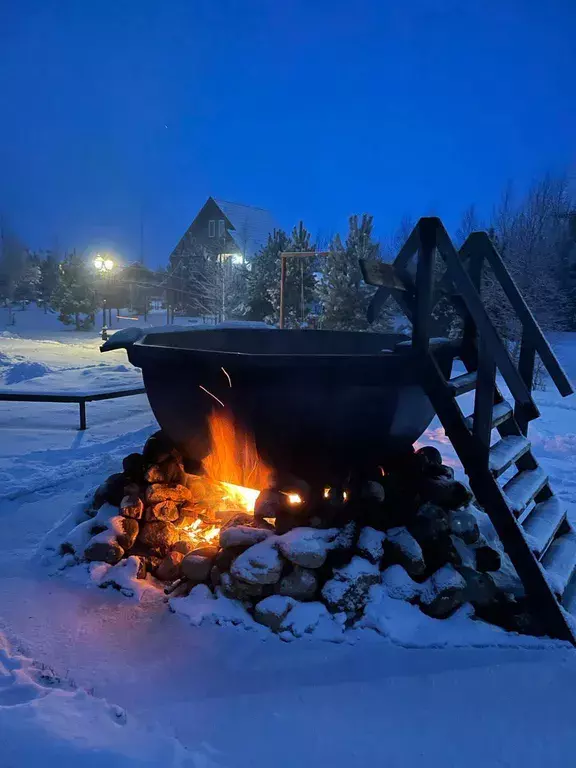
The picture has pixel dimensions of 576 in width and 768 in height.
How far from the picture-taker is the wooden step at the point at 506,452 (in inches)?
106

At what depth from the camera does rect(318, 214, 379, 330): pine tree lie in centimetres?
1575

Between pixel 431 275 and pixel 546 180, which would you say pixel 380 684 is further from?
pixel 546 180

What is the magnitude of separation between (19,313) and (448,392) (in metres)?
38.1

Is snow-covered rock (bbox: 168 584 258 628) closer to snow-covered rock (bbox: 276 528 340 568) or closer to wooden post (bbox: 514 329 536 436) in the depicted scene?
snow-covered rock (bbox: 276 528 340 568)

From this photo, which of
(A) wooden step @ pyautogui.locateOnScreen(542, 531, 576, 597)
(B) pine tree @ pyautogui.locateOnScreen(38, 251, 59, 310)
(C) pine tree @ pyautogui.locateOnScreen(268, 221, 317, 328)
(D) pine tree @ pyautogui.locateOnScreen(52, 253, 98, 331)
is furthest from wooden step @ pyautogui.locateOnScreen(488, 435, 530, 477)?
(B) pine tree @ pyautogui.locateOnScreen(38, 251, 59, 310)

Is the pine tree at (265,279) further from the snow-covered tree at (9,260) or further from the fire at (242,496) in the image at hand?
the snow-covered tree at (9,260)

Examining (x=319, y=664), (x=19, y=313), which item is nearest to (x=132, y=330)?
(x=319, y=664)

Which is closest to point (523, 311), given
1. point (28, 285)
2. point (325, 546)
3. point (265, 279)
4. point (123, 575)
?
point (325, 546)

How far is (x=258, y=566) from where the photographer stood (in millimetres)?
2531

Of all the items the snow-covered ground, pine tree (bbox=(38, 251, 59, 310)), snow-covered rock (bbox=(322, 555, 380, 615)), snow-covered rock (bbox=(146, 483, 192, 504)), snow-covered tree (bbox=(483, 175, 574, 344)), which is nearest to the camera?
the snow-covered ground

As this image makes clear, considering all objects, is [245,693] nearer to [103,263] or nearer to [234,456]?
[234,456]

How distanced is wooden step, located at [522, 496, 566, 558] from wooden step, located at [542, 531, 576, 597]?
61 mm

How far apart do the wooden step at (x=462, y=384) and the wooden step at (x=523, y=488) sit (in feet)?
1.83

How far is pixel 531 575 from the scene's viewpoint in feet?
8.19
